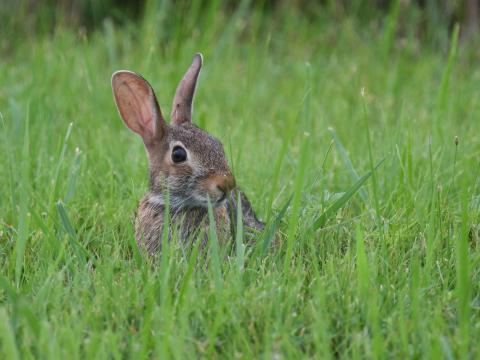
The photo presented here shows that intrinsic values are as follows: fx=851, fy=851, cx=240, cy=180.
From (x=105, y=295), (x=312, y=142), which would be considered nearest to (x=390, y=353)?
(x=105, y=295)

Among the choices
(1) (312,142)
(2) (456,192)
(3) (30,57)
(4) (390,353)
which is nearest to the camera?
(4) (390,353)

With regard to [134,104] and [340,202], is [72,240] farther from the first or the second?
[340,202]

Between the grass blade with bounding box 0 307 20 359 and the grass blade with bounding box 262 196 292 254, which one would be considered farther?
the grass blade with bounding box 262 196 292 254

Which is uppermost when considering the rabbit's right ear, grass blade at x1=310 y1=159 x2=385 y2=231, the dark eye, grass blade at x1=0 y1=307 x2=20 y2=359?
the rabbit's right ear

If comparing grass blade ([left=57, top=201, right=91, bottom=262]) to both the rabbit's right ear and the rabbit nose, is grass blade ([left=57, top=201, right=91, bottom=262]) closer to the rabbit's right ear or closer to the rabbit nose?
the rabbit nose

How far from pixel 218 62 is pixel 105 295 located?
4339 millimetres

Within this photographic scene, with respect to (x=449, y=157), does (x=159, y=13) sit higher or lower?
higher

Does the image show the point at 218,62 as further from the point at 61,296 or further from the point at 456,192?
the point at 61,296

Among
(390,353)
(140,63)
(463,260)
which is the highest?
(140,63)

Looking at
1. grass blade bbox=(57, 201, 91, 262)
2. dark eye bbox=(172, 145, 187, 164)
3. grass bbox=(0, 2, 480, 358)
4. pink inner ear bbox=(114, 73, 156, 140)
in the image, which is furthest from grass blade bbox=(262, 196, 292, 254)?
pink inner ear bbox=(114, 73, 156, 140)

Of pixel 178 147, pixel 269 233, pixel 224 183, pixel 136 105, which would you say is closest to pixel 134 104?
pixel 136 105

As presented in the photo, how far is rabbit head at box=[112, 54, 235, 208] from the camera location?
380cm

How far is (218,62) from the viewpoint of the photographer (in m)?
7.20

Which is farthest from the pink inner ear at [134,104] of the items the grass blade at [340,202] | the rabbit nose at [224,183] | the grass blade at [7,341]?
the grass blade at [7,341]
